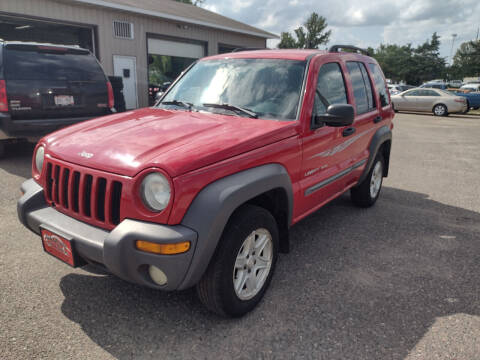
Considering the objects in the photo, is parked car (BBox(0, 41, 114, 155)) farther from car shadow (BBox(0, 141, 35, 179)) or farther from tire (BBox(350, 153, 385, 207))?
tire (BBox(350, 153, 385, 207))

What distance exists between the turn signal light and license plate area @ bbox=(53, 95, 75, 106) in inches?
212

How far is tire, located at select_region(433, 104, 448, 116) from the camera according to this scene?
19.5 meters

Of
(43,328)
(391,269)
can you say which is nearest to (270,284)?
(391,269)

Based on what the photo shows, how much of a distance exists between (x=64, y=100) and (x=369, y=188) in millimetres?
5191

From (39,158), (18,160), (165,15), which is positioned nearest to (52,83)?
(18,160)

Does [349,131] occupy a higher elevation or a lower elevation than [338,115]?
lower

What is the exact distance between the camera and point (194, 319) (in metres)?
2.69

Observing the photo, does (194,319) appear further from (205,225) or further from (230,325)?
(205,225)

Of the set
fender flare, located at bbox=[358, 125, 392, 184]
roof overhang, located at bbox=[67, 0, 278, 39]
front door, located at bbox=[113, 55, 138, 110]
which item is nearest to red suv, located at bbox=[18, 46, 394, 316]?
fender flare, located at bbox=[358, 125, 392, 184]

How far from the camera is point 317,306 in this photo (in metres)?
2.88

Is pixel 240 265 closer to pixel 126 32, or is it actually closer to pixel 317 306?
pixel 317 306

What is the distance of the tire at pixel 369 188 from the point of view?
16.2 ft

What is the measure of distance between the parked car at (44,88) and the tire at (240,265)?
510cm

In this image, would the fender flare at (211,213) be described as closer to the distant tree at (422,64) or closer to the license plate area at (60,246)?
the license plate area at (60,246)
